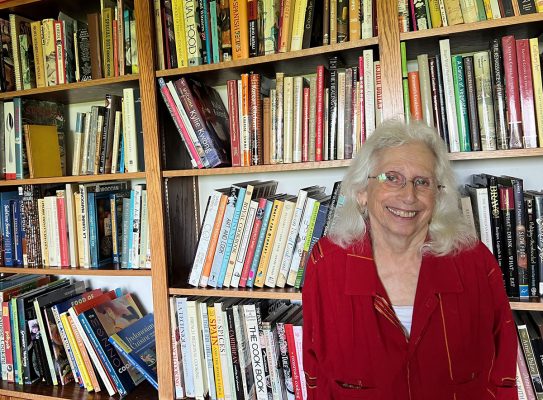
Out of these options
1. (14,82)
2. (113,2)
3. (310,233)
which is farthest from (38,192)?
(310,233)

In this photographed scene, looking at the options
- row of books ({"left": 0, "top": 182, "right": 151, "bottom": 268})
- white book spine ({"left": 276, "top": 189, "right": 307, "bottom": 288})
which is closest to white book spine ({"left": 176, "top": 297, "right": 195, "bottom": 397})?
row of books ({"left": 0, "top": 182, "right": 151, "bottom": 268})

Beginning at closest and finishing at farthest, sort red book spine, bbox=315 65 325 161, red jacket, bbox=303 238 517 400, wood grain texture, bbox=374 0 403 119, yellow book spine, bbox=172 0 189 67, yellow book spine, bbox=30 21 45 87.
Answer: red jacket, bbox=303 238 517 400, wood grain texture, bbox=374 0 403 119, red book spine, bbox=315 65 325 161, yellow book spine, bbox=172 0 189 67, yellow book spine, bbox=30 21 45 87

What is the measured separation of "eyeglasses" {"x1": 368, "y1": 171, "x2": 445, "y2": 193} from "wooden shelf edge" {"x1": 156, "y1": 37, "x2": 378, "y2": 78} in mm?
370

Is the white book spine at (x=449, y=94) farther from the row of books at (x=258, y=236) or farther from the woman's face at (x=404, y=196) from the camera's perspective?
the row of books at (x=258, y=236)

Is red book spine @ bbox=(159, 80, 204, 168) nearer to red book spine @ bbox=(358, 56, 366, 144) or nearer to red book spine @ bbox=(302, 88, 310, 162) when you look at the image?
red book spine @ bbox=(302, 88, 310, 162)

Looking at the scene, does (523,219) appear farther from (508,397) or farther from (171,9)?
(171,9)

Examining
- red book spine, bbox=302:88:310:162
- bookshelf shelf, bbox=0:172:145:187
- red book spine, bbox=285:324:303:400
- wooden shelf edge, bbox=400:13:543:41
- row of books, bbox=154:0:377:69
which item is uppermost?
row of books, bbox=154:0:377:69

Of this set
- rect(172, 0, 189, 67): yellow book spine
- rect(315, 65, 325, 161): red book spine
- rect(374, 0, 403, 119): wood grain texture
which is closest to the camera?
rect(374, 0, 403, 119): wood grain texture

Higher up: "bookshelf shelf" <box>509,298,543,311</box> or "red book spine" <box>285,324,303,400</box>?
"bookshelf shelf" <box>509,298,543,311</box>

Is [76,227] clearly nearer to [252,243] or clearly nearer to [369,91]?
[252,243]

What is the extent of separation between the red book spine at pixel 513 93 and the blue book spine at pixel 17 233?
170cm

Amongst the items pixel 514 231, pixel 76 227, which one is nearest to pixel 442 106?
pixel 514 231

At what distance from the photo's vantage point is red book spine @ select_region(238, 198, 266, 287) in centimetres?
133

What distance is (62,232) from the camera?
5.31 feet
